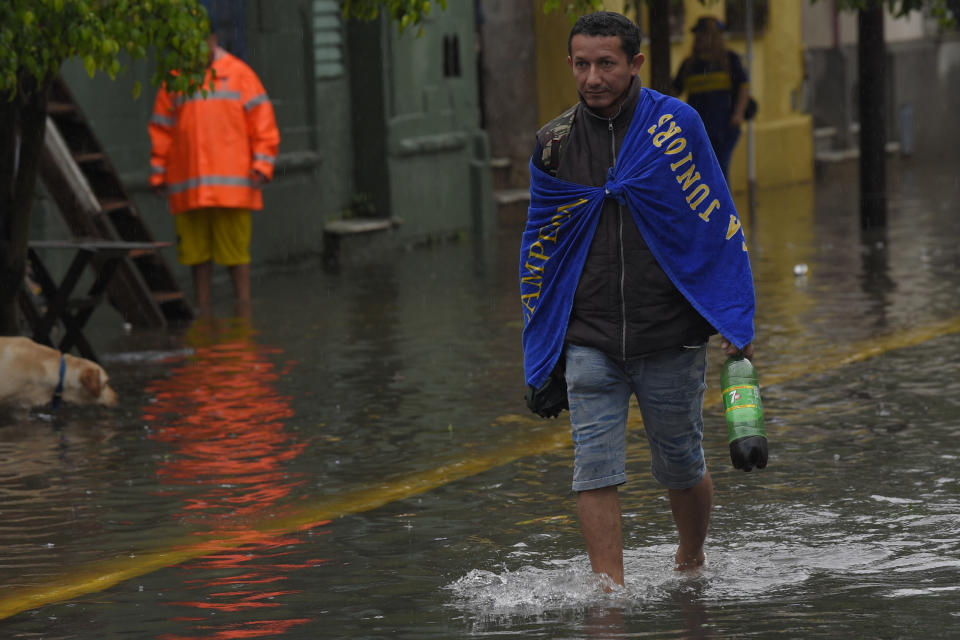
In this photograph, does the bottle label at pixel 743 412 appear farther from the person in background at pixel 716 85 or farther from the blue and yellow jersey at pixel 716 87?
the blue and yellow jersey at pixel 716 87

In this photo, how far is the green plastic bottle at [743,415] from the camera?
536 centimetres

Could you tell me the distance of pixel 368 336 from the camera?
1222 cm

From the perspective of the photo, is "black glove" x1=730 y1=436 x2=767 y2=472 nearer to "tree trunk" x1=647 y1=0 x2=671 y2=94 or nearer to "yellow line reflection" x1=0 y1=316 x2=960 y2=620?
"yellow line reflection" x1=0 y1=316 x2=960 y2=620

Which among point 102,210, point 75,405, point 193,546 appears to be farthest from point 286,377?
point 193,546

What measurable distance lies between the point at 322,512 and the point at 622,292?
80.4 inches

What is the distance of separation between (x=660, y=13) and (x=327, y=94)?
3.16m

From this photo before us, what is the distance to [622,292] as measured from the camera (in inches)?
213

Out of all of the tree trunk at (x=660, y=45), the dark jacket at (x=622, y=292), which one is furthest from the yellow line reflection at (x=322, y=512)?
the tree trunk at (x=660, y=45)

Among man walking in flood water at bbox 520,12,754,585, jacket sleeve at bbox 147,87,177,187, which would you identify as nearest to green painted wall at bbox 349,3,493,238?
jacket sleeve at bbox 147,87,177,187

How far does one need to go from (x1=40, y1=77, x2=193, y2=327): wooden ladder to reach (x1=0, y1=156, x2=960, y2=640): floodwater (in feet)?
0.98

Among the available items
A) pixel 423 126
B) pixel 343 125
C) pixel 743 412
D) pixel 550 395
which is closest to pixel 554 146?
pixel 550 395

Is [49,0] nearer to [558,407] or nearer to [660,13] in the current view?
[558,407]

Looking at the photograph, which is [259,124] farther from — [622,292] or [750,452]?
[750,452]

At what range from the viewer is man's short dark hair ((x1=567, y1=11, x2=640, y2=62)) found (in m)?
5.34
